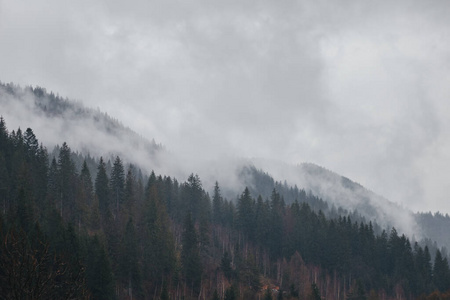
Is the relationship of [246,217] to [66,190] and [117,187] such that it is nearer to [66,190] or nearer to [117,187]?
[117,187]

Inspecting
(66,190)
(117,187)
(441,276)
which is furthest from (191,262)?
(441,276)

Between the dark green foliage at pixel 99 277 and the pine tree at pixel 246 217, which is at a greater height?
the pine tree at pixel 246 217

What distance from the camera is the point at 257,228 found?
125 meters

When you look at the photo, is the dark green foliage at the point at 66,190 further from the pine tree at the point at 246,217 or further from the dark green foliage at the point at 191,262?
the pine tree at the point at 246,217

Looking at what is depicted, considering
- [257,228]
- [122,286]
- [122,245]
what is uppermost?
[257,228]

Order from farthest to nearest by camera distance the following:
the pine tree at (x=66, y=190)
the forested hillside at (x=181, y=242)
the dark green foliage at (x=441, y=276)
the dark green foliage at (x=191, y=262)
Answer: the dark green foliage at (x=441, y=276)
the pine tree at (x=66, y=190)
the dark green foliage at (x=191, y=262)
the forested hillside at (x=181, y=242)

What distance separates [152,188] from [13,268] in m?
79.8

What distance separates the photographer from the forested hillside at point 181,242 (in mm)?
68188

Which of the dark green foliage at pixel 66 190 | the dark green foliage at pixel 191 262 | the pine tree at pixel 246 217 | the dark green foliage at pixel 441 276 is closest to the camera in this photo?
the dark green foliage at pixel 191 262

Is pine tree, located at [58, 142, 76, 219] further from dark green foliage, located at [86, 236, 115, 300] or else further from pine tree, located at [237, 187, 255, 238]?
pine tree, located at [237, 187, 255, 238]

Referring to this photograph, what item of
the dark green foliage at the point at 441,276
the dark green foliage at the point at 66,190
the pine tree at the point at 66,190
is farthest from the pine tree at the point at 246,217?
the pine tree at the point at 66,190

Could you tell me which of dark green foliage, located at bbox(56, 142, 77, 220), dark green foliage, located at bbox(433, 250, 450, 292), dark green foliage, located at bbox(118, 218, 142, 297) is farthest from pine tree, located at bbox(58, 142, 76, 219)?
dark green foliage, located at bbox(433, 250, 450, 292)

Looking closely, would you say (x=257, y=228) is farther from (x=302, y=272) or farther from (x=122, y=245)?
(x=122, y=245)

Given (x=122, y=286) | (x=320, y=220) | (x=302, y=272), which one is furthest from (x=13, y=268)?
(x=320, y=220)
